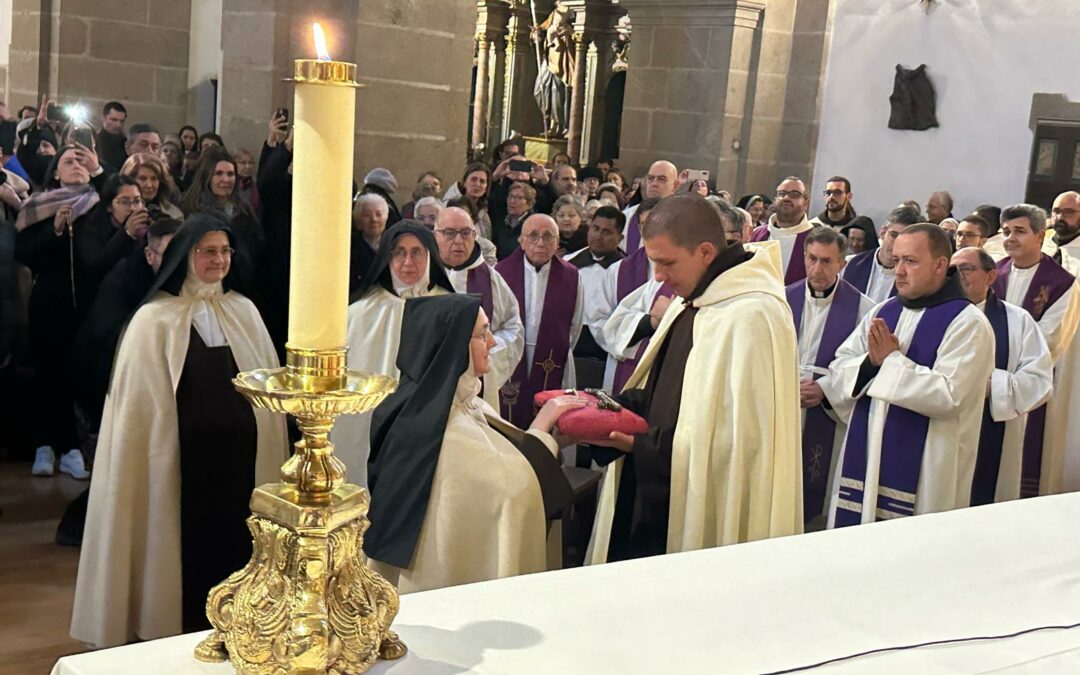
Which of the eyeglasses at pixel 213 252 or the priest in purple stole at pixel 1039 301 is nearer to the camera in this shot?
the eyeglasses at pixel 213 252

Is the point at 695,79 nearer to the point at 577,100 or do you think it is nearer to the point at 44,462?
the point at 577,100

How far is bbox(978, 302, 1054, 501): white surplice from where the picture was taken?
5754 mm

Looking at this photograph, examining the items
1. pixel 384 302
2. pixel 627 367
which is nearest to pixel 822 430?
pixel 627 367

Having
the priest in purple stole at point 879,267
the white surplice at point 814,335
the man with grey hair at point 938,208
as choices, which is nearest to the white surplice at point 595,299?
the white surplice at point 814,335

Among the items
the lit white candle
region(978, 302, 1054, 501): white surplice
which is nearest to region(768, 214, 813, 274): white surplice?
region(978, 302, 1054, 501): white surplice

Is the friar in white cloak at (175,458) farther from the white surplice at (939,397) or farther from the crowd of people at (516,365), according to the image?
the white surplice at (939,397)

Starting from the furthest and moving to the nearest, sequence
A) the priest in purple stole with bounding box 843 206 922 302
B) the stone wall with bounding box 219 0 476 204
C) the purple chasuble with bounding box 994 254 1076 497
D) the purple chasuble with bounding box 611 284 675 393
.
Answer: the stone wall with bounding box 219 0 476 204
the priest in purple stole with bounding box 843 206 922 302
the purple chasuble with bounding box 994 254 1076 497
the purple chasuble with bounding box 611 284 675 393

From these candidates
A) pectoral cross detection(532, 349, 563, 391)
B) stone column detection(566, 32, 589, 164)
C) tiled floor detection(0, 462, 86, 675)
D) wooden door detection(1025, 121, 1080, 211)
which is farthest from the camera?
stone column detection(566, 32, 589, 164)

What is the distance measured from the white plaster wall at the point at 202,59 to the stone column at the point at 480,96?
18.8 feet

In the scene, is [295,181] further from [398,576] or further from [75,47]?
[75,47]

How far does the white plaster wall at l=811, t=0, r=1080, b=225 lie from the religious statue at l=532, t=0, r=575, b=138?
5784 mm

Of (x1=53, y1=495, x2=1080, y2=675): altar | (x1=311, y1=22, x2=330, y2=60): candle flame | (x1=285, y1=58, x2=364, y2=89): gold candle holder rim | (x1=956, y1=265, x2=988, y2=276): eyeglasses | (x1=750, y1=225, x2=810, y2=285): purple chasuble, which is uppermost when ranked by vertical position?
(x1=311, y1=22, x2=330, y2=60): candle flame

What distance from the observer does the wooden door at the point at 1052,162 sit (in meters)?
11.3

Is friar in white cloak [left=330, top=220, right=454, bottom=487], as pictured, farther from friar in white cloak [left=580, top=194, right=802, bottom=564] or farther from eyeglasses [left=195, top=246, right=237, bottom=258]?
friar in white cloak [left=580, top=194, right=802, bottom=564]
